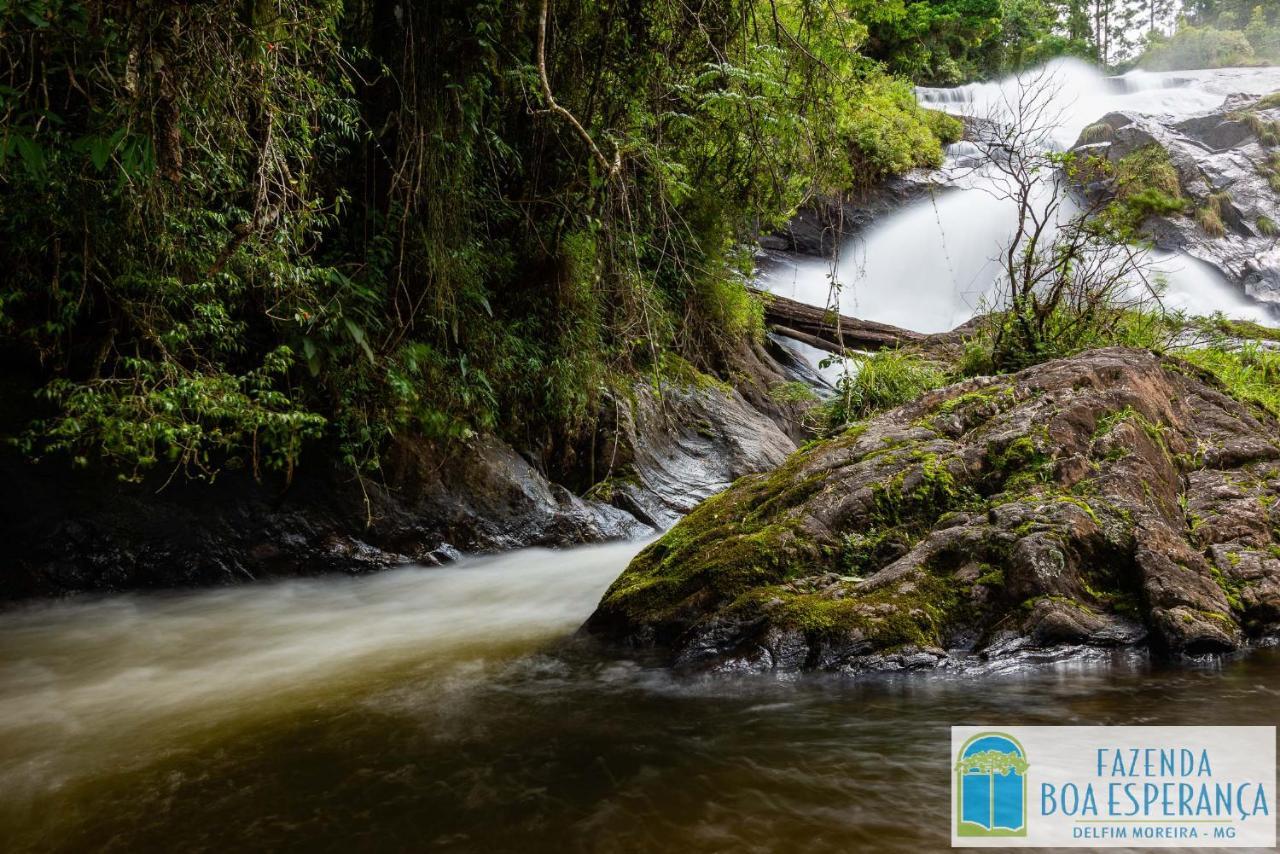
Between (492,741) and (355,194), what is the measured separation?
429 cm

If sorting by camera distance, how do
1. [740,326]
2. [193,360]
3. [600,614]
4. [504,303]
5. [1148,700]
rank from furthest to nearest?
[740,326]
[504,303]
[193,360]
[600,614]
[1148,700]

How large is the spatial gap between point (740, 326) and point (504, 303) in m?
3.79

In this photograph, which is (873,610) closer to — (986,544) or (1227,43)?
(986,544)

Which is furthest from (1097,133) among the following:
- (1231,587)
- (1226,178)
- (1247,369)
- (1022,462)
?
(1231,587)

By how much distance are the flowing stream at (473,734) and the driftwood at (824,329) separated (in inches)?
283

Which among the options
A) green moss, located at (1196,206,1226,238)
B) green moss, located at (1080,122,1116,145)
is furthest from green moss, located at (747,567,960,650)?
green moss, located at (1080,122,1116,145)

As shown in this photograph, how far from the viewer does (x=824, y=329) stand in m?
10.8

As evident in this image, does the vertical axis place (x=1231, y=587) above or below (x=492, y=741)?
above

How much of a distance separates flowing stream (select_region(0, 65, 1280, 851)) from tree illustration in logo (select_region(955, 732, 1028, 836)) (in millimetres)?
76

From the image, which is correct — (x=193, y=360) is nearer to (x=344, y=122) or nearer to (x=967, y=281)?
(x=344, y=122)

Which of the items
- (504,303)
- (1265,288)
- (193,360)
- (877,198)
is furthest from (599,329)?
(1265,288)

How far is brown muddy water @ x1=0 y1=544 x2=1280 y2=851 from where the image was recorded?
79.8 inches

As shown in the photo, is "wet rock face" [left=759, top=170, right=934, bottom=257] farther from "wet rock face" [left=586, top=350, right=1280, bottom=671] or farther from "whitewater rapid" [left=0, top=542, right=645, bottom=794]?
"wet rock face" [left=586, top=350, right=1280, bottom=671]

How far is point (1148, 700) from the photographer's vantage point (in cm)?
262
